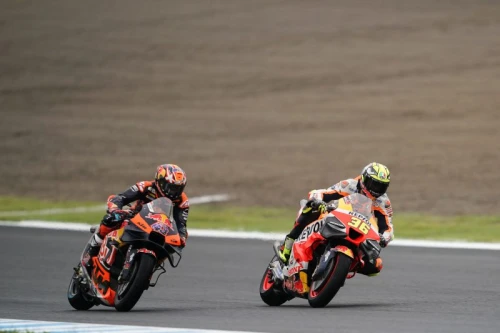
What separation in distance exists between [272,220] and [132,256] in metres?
10.5

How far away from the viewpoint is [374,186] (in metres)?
9.94

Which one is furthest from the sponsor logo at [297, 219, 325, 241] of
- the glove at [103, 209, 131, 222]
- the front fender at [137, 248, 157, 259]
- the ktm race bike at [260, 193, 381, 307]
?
the glove at [103, 209, 131, 222]

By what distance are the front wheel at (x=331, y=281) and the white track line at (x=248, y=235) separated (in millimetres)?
6786

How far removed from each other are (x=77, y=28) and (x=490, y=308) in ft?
91.4

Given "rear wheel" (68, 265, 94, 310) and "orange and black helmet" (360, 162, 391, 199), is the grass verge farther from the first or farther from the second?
"rear wheel" (68, 265, 94, 310)

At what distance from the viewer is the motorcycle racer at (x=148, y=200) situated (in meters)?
9.70

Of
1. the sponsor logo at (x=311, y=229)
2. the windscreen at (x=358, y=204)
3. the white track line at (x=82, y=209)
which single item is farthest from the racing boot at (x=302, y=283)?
the white track line at (x=82, y=209)

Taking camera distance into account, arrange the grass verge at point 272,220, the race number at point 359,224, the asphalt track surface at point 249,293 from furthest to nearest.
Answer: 1. the grass verge at point 272,220
2. the race number at point 359,224
3. the asphalt track surface at point 249,293

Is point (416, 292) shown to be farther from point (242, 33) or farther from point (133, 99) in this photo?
point (242, 33)

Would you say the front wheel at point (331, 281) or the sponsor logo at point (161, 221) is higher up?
the sponsor logo at point (161, 221)

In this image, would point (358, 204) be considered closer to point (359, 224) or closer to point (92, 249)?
point (359, 224)

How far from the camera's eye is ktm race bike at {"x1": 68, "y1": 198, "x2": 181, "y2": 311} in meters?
9.19

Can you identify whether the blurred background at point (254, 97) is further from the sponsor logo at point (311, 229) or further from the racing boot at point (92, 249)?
the racing boot at point (92, 249)

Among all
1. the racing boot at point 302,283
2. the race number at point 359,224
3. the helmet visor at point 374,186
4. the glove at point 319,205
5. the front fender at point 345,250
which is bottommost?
the racing boot at point 302,283
